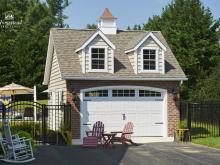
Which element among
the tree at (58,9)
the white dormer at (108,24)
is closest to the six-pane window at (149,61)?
the white dormer at (108,24)

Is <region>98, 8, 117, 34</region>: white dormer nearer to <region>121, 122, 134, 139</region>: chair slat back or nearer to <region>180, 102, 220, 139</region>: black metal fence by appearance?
<region>180, 102, 220, 139</region>: black metal fence

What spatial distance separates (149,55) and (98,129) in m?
5.31

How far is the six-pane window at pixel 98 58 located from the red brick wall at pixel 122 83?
917 millimetres

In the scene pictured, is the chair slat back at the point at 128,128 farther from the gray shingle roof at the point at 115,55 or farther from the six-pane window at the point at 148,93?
the gray shingle roof at the point at 115,55

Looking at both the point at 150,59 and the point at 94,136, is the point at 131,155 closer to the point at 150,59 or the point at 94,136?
the point at 94,136

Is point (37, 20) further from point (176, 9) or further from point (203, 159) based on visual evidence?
point (203, 159)

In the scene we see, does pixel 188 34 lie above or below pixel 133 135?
above

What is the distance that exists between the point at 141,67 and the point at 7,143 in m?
11.3

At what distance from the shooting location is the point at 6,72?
50688 mm

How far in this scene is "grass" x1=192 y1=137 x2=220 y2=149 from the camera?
22.7 metres

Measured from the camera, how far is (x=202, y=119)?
2919cm

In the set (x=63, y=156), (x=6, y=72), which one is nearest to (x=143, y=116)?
(x=63, y=156)

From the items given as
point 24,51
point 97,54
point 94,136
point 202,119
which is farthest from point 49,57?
point 24,51

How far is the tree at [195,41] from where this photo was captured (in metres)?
47.6
